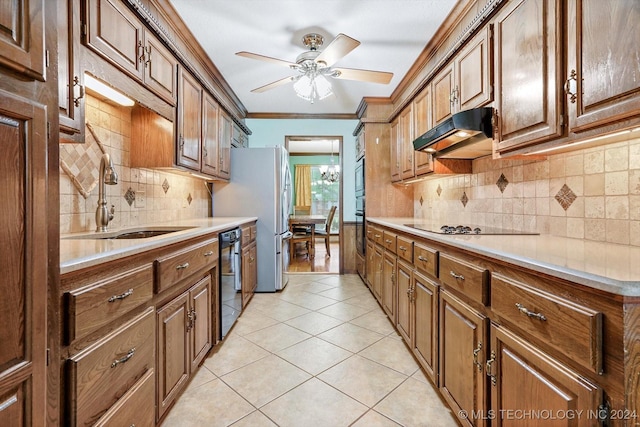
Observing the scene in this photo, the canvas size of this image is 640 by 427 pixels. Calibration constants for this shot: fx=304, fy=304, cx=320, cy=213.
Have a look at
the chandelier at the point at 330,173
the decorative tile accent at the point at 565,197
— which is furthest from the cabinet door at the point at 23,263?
the chandelier at the point at 330,173

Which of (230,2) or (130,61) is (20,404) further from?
(230,2)

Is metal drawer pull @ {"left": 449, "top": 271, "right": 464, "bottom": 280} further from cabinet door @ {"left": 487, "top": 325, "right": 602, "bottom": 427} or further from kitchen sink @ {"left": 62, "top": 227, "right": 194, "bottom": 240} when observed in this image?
kitchen sink @ {"left": 62, "top": 227, "right": 194, "bottom": 240}

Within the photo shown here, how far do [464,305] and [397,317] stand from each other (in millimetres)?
1131

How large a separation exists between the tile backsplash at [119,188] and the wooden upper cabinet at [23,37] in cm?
116

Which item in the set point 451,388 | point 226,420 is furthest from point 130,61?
point 451,388

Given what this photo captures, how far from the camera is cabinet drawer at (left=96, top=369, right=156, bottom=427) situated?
1042 mm

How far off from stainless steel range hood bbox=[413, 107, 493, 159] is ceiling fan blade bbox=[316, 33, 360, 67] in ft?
→ 2.58

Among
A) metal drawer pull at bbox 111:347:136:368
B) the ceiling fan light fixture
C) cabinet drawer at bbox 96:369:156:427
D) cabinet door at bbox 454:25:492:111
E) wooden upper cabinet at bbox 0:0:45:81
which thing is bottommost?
cabinet drawer at bbox 96:369:156:427

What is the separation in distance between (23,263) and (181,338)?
43.7 inches

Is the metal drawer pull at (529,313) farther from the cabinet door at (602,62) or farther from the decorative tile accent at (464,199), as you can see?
the decorative tile accent at (464,199)

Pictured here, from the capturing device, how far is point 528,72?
142cm

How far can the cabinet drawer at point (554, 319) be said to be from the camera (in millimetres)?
745

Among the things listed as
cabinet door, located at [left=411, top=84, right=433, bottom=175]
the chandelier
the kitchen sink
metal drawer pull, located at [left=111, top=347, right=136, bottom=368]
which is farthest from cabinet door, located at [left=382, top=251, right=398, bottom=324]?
the chandelier

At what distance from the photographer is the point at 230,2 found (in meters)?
1.99
